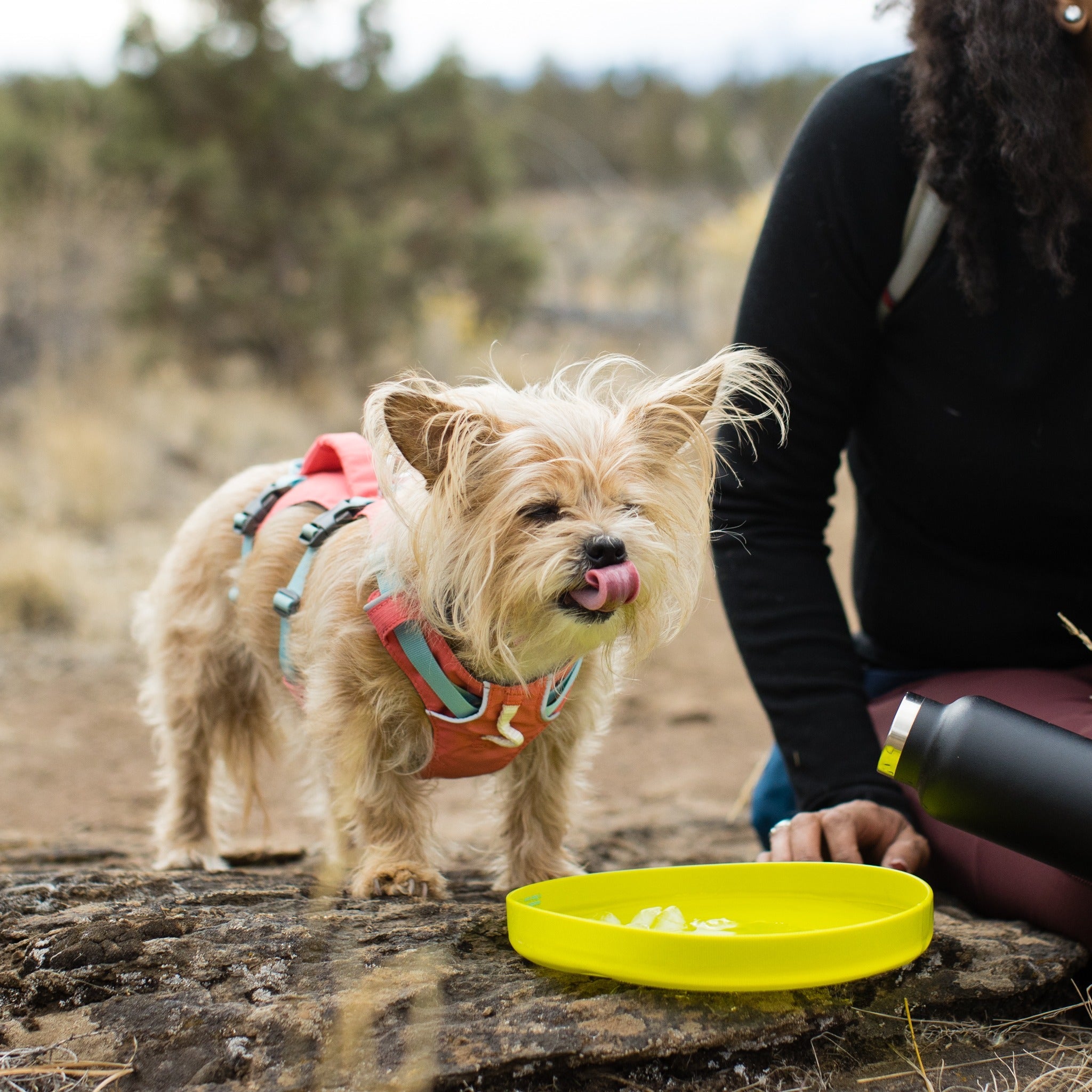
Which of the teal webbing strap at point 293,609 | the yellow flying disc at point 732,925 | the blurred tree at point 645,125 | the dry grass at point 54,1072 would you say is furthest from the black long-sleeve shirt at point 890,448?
the blurred tree at point 645,125

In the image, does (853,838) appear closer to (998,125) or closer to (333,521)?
(333,521)

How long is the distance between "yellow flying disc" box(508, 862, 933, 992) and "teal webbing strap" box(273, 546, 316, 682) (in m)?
0.95

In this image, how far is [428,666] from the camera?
2.22 metres

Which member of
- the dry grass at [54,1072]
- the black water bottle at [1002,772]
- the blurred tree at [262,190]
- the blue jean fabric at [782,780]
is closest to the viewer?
the dry grass at [54,1072]

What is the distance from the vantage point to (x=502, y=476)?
2.07m

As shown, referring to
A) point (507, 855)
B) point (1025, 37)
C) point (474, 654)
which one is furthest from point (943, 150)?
point (507, 855)

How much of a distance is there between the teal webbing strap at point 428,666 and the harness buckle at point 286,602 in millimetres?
425

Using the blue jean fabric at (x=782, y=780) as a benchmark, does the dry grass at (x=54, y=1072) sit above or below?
above

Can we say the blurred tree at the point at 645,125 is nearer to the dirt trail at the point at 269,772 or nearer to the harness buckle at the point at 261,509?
the dirt trail at the point at 269,772

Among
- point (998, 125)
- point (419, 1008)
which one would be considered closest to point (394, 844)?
point (419, 1008)

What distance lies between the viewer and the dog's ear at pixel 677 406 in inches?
87.3

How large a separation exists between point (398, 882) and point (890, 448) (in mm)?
1582

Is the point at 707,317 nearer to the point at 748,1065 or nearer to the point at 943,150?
the point at 943,150

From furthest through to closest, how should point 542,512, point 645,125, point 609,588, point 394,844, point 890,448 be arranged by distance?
point 645,125 → point 890,448 → point 394,844 → point 542,512 → point 609,588
